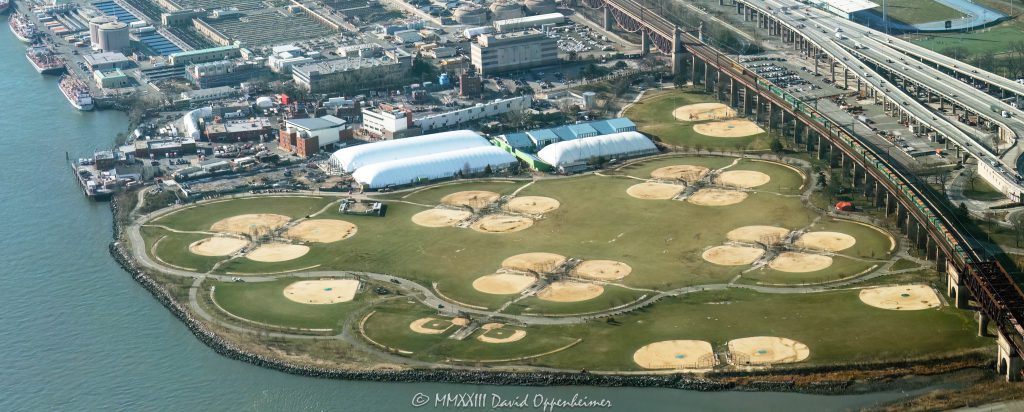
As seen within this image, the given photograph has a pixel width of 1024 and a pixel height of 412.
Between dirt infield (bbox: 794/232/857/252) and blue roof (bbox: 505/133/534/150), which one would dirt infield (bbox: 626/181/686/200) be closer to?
blue roof (bbox: 505/133/534/150)

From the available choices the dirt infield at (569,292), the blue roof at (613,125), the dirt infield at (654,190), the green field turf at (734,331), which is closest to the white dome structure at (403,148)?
the blue roof at (613,125)

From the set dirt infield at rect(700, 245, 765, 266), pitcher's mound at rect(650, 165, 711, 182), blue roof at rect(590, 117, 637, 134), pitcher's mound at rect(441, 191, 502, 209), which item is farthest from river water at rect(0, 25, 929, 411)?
blue roof at rect(590, 117, 637, 134)

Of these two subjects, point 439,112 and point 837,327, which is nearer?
point 837,327

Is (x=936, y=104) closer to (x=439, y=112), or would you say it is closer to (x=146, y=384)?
(x=439, y=112)


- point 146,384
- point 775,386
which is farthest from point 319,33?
point 775,386

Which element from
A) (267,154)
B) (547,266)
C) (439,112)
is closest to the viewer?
(547,266)

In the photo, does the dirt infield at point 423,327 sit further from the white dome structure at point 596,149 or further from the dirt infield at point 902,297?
the white dome structure at point 596,149

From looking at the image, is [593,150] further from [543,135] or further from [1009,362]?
[1009,362]
